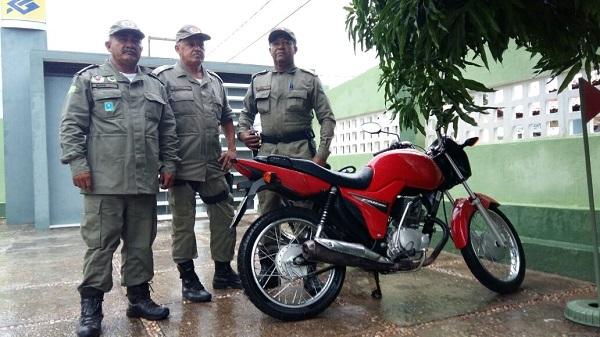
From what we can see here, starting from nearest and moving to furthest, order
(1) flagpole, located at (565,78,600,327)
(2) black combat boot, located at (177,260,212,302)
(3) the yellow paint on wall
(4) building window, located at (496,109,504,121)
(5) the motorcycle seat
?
(1) flagpole, located at (565,78,600,327), (5) the motorcycle seat, (2) black combat boot, located at (177,260,212,302), (4) building window, located at (496,109,504,121), (3) the yellow paint on wall

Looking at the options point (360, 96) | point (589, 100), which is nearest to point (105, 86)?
point (589, 100)

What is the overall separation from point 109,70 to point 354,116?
4.62 meters

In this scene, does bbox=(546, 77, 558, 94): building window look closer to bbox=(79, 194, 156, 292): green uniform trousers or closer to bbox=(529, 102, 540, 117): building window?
bbox=(529, 102, 540, 117): building window

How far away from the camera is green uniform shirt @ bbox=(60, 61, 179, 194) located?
9.32 ft

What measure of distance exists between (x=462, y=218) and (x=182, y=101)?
2.06 meters

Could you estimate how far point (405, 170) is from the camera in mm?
3143

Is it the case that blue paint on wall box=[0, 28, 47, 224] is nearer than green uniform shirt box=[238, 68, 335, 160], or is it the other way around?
green uniform shirt box=[238, 68, 335, 160]

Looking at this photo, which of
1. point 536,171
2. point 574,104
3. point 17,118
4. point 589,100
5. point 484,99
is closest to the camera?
point 589,100

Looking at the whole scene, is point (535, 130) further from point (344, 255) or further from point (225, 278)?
point (225, 278)

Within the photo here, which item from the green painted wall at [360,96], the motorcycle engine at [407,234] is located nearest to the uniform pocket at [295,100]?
the motorcycle engine at [407,234]

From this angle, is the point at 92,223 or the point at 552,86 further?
the point at 552,86

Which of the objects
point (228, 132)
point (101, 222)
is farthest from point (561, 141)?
point (101, 222)

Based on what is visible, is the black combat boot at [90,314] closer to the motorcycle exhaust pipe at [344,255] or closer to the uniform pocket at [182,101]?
the motorcycle exhaust pipe at [344,255]

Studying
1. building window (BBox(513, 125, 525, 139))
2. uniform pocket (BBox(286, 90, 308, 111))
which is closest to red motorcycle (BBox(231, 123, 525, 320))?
uniform pocket (BBox(286, 90, 308, 111))
